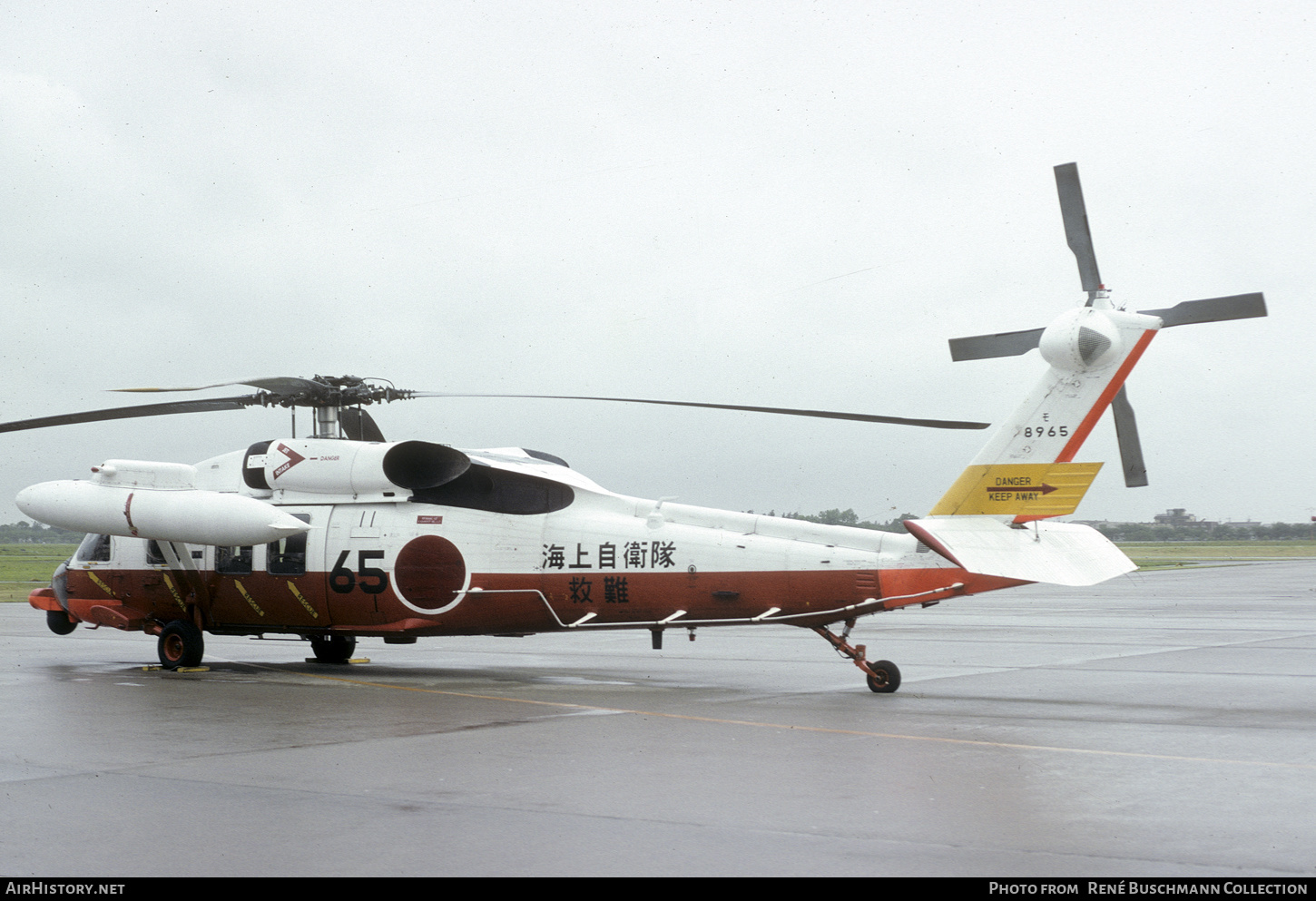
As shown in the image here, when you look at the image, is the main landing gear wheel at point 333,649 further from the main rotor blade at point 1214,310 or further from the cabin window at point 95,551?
the main rotor blade at point 1214,310

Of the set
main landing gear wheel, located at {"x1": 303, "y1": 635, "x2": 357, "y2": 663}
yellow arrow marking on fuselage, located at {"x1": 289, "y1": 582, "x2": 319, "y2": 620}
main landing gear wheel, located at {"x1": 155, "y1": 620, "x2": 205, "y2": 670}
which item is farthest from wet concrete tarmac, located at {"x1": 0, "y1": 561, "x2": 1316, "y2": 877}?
yellow arrow marking on fuselage, located at {"x1": 289, "y1": 582, "x2": 319, "y2": 620}

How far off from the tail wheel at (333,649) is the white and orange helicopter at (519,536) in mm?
33

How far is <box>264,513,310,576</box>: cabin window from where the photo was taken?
688 inches

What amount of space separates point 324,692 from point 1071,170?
11126 millimetres

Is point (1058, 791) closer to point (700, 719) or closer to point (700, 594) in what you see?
point (700, 719)

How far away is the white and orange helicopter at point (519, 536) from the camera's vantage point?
13836mm

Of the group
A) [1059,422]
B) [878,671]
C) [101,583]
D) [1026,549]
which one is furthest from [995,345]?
[101,583]

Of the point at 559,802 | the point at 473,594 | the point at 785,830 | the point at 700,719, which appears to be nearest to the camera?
the point at 785,830

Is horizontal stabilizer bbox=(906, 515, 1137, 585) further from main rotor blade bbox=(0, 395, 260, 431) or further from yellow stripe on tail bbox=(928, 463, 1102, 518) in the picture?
main rotor blade bbox=(0, 395, 260, 431)

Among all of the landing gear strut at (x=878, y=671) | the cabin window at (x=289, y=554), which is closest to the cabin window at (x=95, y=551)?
the cabin window at (x=289, y=554)

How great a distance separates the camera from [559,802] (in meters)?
8.18

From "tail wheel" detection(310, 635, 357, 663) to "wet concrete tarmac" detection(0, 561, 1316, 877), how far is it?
71 cm

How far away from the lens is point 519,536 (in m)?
16.4
